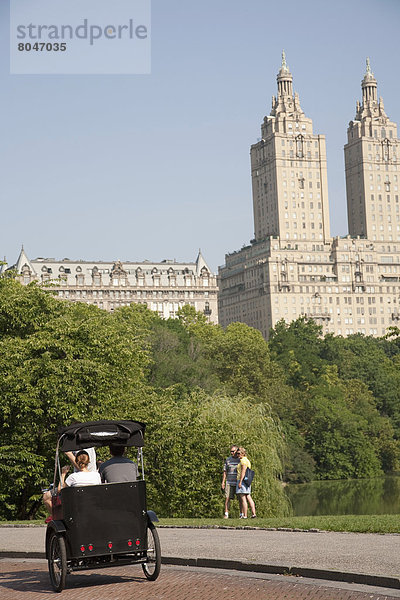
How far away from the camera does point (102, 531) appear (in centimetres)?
1661

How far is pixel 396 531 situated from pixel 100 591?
7438mm

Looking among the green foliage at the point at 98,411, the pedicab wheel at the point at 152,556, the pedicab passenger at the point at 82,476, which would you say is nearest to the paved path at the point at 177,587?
the pedicab wheel at the point at 152,556

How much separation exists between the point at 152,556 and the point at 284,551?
298 centimetres

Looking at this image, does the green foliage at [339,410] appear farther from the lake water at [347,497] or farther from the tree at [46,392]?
the tree at [46,392]

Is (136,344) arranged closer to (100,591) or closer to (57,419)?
(57,419)

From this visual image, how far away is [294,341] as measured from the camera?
147m

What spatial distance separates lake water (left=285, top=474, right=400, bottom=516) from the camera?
7100 cm

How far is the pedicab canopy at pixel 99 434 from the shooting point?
17500mm

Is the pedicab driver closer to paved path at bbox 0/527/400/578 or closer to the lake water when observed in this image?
paved path at bbox 0/527/400/578

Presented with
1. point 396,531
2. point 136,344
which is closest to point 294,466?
point 136,344

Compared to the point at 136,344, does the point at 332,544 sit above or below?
below

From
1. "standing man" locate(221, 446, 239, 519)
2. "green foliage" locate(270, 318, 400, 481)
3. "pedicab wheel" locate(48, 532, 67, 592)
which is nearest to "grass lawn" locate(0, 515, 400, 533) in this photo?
"standing man" locate(221, 446, 239, 519)

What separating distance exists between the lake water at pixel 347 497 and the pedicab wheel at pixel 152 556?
52139 millimetres

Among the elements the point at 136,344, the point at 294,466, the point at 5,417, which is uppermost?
the point at 136,344
